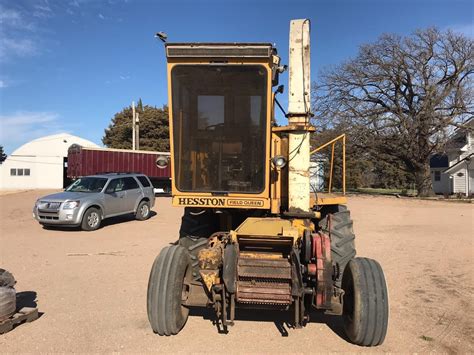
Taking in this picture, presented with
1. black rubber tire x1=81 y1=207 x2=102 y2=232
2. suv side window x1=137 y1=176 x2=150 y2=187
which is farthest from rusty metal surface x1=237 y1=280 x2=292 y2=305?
suv side window x1=137 y1=176 x2=150 y2=187

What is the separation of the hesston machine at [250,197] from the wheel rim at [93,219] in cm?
889

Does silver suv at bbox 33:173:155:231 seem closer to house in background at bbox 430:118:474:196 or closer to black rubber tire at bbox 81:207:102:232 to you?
black rubber tire at bbox 81:207:102:232

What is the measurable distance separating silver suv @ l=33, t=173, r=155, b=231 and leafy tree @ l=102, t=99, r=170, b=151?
2978 centimetres

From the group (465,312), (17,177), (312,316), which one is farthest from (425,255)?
(17,177)

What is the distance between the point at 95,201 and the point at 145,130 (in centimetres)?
3633

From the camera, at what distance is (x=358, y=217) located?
717 inches

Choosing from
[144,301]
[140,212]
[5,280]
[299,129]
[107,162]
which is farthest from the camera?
[107,162]

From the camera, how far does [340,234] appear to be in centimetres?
576

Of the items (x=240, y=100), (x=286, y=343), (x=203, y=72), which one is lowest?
(x=286, y=343)

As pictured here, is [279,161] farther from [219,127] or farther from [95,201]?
[95,201]

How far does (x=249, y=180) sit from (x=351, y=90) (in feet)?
103

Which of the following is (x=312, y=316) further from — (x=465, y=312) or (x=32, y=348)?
(x=32, y=348)

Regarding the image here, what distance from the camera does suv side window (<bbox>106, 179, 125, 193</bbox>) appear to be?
48.8 feet

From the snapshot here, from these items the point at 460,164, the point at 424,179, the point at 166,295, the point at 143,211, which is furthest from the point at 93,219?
the point at 460,164
